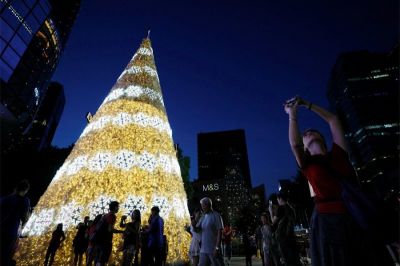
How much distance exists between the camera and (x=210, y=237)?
14.0ft

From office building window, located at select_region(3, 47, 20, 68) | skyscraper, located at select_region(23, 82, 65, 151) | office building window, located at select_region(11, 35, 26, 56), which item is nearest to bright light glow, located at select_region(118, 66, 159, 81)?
office building window, located at select_region(3, 47, 20, 68)

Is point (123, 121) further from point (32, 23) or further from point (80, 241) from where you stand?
point (32, 23)

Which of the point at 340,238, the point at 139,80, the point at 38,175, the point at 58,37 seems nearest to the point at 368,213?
the point at 340,238

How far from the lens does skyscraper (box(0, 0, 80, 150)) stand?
19562 mm

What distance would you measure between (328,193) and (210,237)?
2937 millimetres

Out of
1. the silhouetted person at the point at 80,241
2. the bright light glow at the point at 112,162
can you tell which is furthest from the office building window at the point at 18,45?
the silhouetted person at the point at 80,241

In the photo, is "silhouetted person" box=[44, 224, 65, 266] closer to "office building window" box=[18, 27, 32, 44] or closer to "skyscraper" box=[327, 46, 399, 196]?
"office building window" box=[18, 27, 32, 44]

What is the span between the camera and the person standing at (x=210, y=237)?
163 inches

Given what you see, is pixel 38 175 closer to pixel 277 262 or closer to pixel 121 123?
pixel 121 123

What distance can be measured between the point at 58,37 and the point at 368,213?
116 ft

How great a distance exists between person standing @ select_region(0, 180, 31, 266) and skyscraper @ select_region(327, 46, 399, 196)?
78.1 m

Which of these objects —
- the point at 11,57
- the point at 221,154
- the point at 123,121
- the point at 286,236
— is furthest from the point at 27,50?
the point at 221,154

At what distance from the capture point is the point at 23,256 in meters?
7.02

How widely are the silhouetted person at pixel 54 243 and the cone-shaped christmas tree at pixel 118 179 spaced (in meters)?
0.30
